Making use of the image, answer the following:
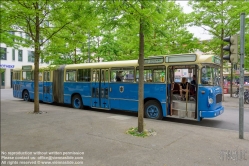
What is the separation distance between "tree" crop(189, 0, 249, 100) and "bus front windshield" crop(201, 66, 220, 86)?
31.4 feet

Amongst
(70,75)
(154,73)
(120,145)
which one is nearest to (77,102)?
(70,75)

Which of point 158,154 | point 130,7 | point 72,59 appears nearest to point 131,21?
point 130,7

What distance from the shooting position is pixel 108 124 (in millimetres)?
7977

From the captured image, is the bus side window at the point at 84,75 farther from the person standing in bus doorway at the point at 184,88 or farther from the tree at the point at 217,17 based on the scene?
the tree at the point at 217,17

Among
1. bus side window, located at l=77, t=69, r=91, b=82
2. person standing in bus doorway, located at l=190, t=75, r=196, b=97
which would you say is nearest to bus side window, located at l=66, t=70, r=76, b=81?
bus side window, located at l=77, t=69, r=91, b=82

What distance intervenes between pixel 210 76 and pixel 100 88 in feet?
18.9

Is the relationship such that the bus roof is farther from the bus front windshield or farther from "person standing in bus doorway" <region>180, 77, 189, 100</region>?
the bus front windshield

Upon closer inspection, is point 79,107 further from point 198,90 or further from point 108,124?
point 198,90

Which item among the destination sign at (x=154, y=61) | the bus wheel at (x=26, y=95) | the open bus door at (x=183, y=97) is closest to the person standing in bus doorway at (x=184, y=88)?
the open bus door at (x=183, y=97)

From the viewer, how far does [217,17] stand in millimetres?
17094

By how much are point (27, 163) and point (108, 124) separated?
3.88 metres

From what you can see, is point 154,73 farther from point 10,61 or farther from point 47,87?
point 10,61

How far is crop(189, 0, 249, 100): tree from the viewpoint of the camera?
16.6m

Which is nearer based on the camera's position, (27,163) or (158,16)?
(27,163)
